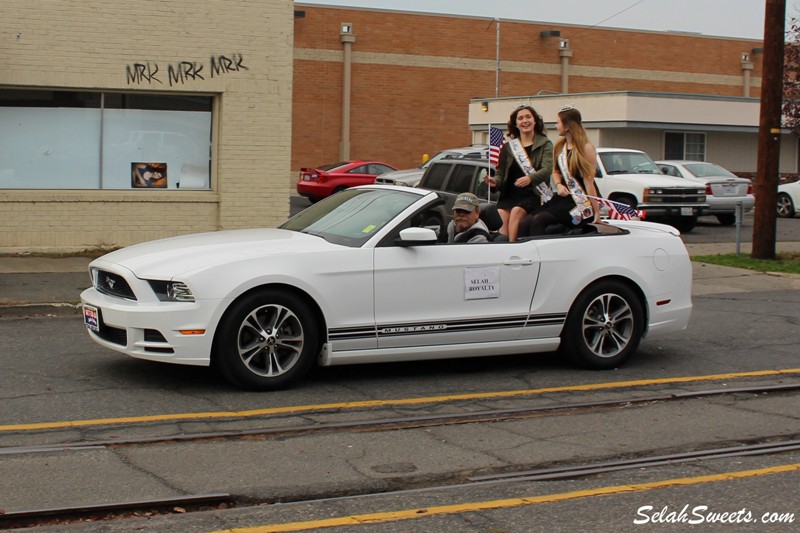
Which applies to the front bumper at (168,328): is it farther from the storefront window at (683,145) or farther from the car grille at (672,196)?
the storefront window at (683,145)

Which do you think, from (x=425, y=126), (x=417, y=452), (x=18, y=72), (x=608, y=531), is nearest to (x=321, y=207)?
(x=417, y=452)

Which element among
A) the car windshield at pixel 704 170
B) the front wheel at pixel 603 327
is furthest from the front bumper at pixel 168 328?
the car windshield at pixel 704 170

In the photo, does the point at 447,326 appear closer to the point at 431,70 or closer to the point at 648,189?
the point at 648,189

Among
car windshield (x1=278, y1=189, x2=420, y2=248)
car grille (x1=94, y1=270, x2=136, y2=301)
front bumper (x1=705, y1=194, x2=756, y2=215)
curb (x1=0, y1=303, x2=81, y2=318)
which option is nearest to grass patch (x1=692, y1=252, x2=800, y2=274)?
front bumper (x1=705, y1=194, x2=756, y2=215)

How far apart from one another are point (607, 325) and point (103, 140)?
974cm

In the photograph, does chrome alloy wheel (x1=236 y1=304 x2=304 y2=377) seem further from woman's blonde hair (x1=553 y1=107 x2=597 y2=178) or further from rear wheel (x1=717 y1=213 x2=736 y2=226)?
rear wheel (x1=717 y1=213 x2=736 y2=226)

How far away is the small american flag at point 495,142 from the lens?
10.7 metres

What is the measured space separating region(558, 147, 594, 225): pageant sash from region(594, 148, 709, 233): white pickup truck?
45.5 feet

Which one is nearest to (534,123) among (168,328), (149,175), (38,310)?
(168,328)

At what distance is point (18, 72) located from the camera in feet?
50.3

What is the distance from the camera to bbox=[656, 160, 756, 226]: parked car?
25641 mm

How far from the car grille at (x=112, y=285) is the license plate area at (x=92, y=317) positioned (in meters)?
0.16

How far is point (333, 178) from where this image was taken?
32.5 metres

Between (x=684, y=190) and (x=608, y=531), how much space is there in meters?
19.7
